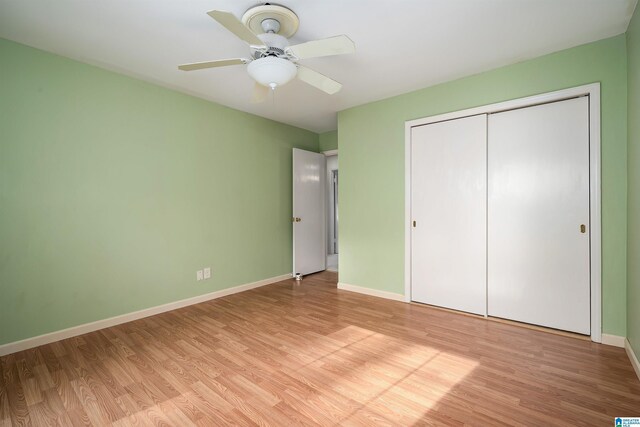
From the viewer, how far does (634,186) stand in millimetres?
2059

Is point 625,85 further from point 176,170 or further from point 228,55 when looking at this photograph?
point 176,170

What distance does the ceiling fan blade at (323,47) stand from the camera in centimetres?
173

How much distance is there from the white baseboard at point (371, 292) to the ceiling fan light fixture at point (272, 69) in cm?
279

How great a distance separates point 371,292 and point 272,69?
294cm

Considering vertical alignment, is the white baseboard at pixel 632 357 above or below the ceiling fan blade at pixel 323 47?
below

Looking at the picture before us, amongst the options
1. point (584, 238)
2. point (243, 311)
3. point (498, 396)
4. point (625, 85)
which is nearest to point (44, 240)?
point (243, 311)

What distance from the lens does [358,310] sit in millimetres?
3275

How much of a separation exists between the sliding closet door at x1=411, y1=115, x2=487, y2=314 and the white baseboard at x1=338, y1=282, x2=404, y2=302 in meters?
0.23

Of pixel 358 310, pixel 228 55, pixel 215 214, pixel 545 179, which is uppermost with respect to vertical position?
pixel 228 55

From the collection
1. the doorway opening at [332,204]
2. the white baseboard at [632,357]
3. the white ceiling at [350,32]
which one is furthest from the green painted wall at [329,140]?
the white baseboard at [632,357]

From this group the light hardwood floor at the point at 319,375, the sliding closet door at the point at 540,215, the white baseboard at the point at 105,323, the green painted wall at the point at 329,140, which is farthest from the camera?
the green painted wall at the point at 329,140

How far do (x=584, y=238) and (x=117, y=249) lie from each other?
4.35 metres

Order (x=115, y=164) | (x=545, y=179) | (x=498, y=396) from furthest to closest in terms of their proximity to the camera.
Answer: (x=115, y=164) → (x=545, y=179) → (x=498, y=396)

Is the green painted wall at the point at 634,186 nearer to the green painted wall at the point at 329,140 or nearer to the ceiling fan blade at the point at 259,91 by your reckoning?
the ceiling fan blade at the point at 259,91
